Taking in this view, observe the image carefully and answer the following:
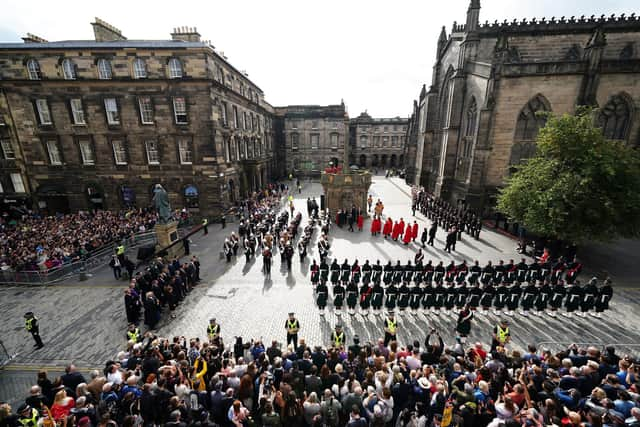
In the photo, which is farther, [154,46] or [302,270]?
[154,46]

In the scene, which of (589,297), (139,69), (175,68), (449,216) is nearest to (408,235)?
(449,216)

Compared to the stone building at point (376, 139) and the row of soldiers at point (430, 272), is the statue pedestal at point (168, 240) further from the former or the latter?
the stone building at point (376, 139)

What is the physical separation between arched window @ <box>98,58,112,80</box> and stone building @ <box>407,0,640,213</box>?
2987cm

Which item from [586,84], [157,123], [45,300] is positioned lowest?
[45,300]

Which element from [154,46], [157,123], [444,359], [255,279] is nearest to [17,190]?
[157,123]

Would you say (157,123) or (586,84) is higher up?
(586,84)

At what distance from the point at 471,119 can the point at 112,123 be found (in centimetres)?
3144

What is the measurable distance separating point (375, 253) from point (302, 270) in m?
5.00

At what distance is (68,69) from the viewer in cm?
2127

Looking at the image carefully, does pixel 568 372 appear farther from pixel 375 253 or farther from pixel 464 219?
pixel 464 219

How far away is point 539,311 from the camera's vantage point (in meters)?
10.4

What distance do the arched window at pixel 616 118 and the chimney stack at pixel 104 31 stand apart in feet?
137

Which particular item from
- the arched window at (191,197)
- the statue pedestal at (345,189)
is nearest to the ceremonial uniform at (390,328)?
the statue pedestal at (345,189)

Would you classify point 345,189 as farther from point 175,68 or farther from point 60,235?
point 60,235
